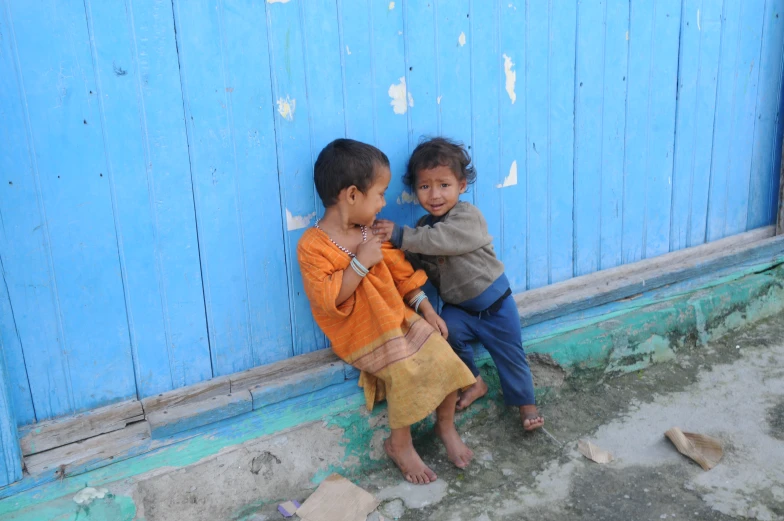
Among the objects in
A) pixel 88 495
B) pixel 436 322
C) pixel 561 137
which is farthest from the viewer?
pixel 561 137

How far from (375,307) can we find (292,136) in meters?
0.62

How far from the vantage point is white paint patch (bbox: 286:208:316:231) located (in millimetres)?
2318

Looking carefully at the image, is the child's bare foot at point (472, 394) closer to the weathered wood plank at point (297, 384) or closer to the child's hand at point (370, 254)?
the weathered wood plank at point (297, 384)

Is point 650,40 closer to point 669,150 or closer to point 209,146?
point 669,150

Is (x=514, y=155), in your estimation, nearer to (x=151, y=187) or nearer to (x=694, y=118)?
(x=694, y=118)

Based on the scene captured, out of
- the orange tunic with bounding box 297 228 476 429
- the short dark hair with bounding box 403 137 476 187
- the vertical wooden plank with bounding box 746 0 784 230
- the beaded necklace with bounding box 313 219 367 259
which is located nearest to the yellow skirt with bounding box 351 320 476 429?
the orange tunic with bounding box 297 228 476 429

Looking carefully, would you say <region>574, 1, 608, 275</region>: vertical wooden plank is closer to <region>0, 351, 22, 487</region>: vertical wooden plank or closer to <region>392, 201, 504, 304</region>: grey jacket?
<region>392, 201, 504, 304</region>: grey jacket

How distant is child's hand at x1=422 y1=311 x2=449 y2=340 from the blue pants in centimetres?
7

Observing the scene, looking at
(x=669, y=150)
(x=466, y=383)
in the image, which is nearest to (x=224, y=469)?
(x=466, y=383)

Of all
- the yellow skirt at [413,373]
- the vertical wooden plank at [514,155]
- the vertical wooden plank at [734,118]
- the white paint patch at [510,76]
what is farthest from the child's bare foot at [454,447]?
the vertical wooden plank at [734,118]

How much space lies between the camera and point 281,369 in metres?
2.41

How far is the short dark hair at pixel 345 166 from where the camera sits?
2213mm

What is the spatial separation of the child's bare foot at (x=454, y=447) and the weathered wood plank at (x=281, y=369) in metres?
0.48

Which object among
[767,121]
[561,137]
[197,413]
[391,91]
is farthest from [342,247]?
[767,121]
